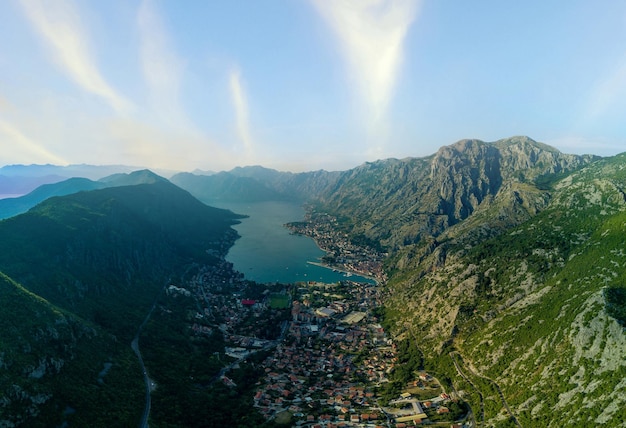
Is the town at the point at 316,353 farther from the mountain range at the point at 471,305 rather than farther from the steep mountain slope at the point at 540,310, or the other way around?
the steep mountain slope at the point at 540,310

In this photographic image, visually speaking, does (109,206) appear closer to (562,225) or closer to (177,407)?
(177,407)

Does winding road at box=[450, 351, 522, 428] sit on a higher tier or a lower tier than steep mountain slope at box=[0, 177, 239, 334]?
lower

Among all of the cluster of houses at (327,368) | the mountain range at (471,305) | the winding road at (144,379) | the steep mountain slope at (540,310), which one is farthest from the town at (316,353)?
the winding road at (144,379)

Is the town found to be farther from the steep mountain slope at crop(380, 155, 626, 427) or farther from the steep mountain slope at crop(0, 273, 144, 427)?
the steep mountain slope at crop(0, 273, 144, 427)

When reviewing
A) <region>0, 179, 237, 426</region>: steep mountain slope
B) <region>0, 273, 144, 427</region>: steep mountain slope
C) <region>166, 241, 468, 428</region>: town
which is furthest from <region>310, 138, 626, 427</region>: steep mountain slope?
<region>0, 179, 237, 426</region>: steep mountain slope

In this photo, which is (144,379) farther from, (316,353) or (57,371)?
(316,353)

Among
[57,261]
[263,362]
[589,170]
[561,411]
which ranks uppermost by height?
[589,170]

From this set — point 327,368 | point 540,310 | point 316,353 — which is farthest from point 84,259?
point 540,310

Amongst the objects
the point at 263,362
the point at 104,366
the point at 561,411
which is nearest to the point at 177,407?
the point at 104,366
